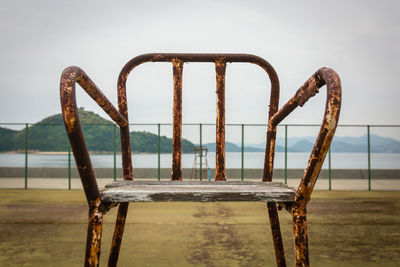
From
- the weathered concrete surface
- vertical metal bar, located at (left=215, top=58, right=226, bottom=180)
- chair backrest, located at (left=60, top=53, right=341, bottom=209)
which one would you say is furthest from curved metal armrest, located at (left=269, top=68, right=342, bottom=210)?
the weathered concrete surface

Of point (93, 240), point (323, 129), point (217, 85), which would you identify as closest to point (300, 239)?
point (323, 129)

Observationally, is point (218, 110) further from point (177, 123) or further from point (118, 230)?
point (118, 230)

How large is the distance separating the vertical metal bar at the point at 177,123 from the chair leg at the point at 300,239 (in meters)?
0.76

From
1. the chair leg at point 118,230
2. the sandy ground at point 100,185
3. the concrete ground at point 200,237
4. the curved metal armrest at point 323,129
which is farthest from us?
the sandy ground at point 100,185

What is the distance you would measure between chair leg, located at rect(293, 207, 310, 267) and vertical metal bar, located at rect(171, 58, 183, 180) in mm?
759

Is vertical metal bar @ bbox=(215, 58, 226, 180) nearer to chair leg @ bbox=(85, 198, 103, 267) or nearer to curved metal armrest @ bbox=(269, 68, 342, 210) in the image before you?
curved metal armrest @ bbox=(269, 68, 342, 210)

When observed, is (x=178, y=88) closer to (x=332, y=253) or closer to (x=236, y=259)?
(x=236, y=259)

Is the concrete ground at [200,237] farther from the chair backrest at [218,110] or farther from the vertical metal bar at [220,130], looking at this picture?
the chair backrest at [218,110]

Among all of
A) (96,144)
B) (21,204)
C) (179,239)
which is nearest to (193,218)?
(179,239)

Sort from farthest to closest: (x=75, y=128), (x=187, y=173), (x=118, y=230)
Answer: (x=187, y=173) < (x=118, y=230) < (x=75, y=128)

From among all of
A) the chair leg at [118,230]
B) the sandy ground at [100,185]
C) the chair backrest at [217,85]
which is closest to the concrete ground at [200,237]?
the chair leg at [118,230]

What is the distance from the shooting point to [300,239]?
2.44ft

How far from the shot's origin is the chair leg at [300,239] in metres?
0.73

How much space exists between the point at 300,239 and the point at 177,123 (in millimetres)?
836
